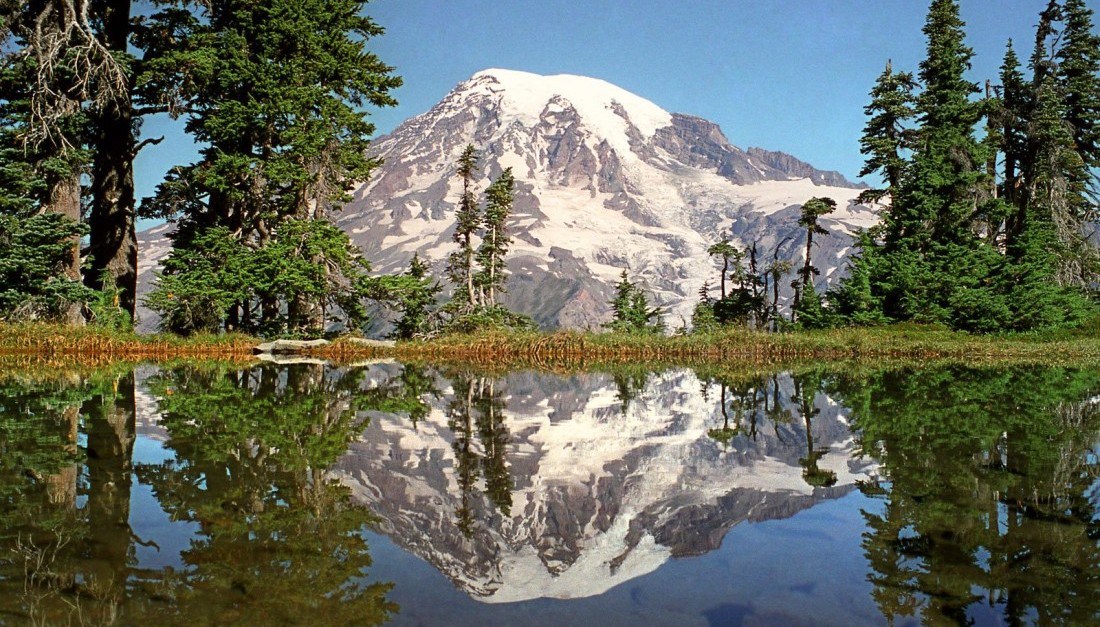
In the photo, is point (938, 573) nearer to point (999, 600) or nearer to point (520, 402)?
point (999, 600)

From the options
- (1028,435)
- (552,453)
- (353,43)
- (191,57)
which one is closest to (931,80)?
(353,43)

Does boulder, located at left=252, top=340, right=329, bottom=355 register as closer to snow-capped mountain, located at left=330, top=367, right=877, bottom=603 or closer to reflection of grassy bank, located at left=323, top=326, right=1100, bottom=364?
reflection of grassy bank, located at left=323, top=326, right=1100, bottom=364

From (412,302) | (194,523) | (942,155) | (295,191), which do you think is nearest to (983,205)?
(942,155)

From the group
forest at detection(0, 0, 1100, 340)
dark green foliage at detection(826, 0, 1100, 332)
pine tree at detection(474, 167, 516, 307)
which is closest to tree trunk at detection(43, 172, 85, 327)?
forest at detection(0, 0, 1100, 340)

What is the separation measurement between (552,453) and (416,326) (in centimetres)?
2527

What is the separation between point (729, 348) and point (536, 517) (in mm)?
26080

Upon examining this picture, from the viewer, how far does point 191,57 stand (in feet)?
89.2

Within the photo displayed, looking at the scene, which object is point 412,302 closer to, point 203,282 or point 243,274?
point 243,274

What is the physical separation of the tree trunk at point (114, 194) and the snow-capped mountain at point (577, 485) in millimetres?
21845

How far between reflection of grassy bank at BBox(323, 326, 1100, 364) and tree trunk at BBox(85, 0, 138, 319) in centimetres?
885

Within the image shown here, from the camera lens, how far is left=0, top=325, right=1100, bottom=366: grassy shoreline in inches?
955

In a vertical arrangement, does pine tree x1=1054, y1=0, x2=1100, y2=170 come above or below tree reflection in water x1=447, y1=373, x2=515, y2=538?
above

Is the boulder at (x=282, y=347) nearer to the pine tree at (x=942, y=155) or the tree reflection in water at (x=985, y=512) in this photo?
the tree reflection in water at (x=985, y=512)

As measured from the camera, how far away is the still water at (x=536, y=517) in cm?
402
